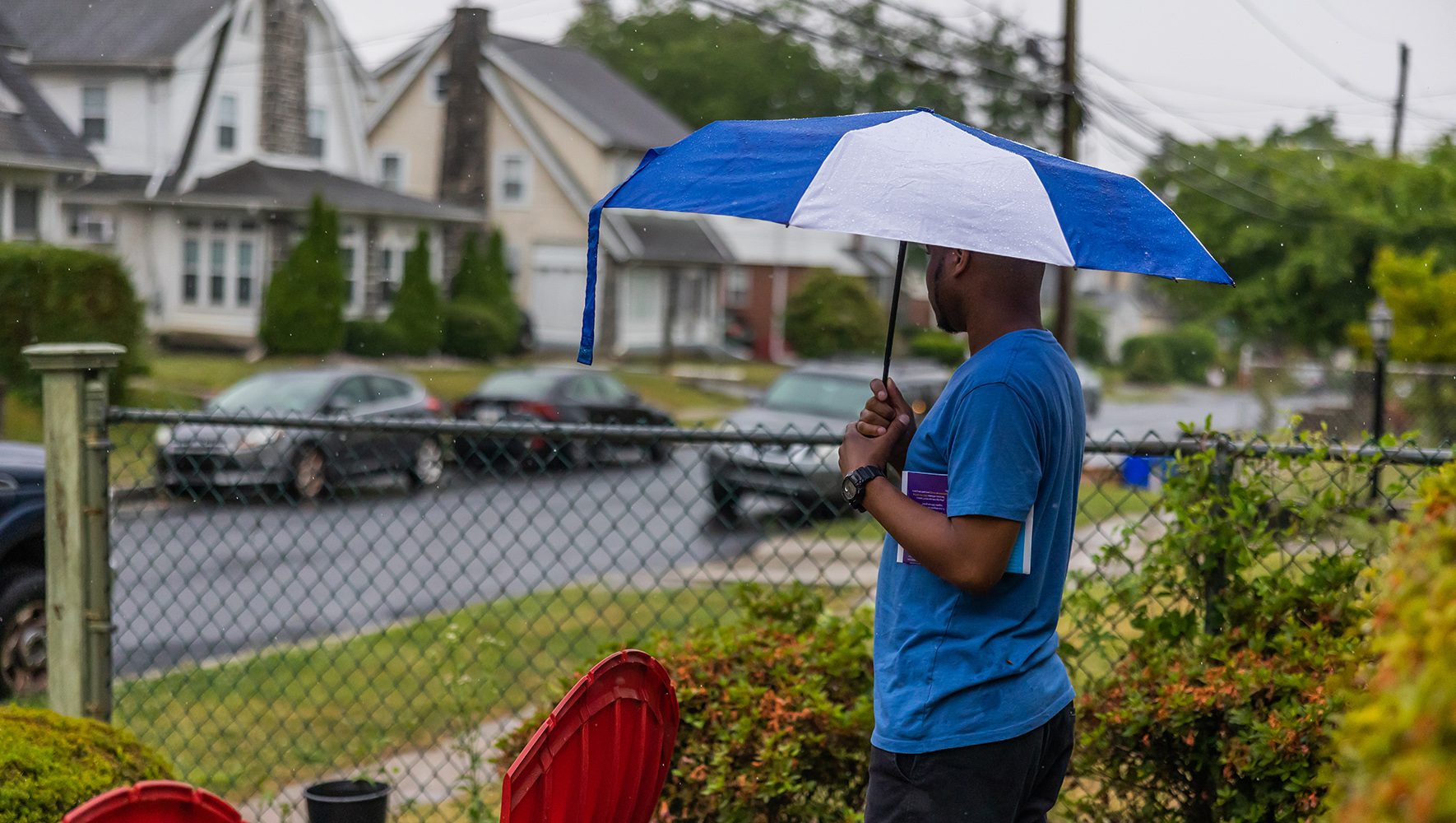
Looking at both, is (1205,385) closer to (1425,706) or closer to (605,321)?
(605,321)

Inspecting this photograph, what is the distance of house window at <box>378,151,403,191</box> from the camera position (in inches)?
1303

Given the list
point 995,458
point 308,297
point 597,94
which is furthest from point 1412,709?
point 597,94

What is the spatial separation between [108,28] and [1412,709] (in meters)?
28.8

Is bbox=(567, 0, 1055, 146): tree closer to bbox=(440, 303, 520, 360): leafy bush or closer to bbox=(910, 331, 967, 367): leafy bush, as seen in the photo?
bbox=(910, 331, 967, 367): leafy bush

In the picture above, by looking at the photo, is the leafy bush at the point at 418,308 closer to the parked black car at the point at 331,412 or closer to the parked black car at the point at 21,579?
the parked black car at the point at 331,412

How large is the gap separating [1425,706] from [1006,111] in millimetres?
54060

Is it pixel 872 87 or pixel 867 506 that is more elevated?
pixel 872 87

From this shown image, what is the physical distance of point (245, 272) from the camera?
28781 mm

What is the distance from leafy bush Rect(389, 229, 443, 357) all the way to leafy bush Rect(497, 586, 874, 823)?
2737 cm

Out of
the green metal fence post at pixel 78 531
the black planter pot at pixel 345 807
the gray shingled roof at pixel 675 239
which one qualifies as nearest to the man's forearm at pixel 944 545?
the black planter pot at pixel 345 807

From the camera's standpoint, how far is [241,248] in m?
28.9

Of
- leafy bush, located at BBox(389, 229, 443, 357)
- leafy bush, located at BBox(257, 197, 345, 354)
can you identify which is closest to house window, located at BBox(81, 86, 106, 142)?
leafy bush, located at BBox(257, 197, 345, 354)

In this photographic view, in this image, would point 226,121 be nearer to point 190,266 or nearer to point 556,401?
point 190,266

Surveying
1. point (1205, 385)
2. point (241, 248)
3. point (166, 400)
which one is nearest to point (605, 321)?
point (241, 248)
